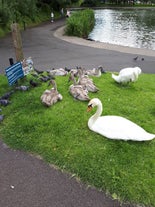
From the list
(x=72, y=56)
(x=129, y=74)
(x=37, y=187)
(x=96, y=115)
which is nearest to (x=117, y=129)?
(x=96, y=115)

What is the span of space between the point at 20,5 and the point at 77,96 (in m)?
18.1

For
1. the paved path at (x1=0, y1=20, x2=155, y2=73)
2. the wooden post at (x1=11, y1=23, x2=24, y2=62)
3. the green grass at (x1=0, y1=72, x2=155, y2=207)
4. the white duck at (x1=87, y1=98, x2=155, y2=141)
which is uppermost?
the wooden post at (x1=11, y1=23, x2=24, y2=62)

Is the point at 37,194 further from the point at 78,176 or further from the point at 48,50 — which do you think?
the point at 48,50

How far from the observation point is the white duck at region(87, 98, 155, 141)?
14.1ft

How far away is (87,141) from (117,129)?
648 millimetres

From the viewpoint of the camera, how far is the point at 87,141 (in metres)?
4.54

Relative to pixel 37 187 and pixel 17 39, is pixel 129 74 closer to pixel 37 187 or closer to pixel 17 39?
pixel 17 39

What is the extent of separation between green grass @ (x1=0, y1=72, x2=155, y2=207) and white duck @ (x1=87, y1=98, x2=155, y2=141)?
0.45ft

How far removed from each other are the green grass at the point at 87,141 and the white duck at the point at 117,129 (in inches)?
5.5

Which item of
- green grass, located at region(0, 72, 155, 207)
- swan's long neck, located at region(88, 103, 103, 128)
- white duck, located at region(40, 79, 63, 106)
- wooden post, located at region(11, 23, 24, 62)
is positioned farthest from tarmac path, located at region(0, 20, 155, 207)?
wooden post, located at region(11, 23, 24, 62)

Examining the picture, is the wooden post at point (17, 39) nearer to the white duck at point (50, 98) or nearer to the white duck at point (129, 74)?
the white duck at point (50, 98)

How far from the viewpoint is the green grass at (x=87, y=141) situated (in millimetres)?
3711

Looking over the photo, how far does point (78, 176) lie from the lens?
3844 mm

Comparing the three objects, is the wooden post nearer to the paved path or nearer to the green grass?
the green grass
